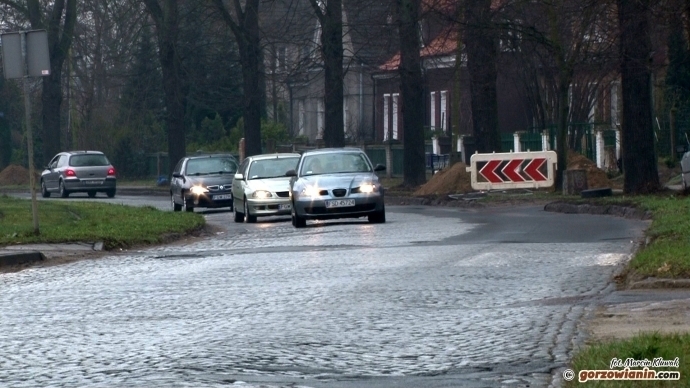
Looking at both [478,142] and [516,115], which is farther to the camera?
[516,115]

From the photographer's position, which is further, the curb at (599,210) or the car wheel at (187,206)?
the car wheel at (187,206)

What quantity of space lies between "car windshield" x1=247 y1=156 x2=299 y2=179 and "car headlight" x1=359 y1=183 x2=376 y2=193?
190 inches

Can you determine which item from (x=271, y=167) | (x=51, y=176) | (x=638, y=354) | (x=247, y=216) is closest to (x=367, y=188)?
(x=247, y=216)

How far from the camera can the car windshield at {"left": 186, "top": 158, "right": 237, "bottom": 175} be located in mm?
34084

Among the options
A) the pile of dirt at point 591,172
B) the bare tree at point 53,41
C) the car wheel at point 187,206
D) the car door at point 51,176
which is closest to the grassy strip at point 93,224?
the car wheel at point 187,206

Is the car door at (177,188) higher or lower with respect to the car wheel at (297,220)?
higher

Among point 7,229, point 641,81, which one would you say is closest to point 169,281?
point 7,229

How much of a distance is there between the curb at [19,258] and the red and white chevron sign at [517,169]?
18.4m

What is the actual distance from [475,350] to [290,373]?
1444 millimetres

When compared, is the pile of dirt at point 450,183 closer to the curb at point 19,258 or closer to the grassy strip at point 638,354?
the curb at point 19,258

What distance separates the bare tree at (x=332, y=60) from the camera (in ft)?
129

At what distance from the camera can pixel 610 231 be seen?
19.6 metres

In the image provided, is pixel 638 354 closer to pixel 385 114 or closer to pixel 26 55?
pixel 26 55

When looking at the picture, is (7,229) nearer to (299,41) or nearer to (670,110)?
(299,41)
